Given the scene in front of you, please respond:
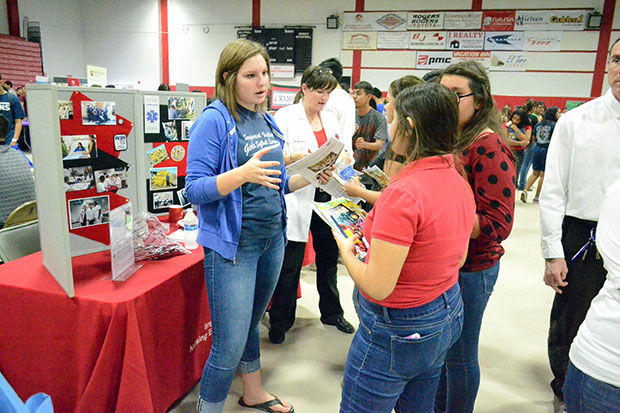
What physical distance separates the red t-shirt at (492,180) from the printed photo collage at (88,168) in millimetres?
1321

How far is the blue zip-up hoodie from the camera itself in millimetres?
1429

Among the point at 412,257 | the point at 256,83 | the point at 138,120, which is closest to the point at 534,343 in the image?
the point at 412,257

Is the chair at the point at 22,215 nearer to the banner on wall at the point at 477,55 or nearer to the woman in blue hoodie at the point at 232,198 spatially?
the woman in blue hoodie at the point at 232,198

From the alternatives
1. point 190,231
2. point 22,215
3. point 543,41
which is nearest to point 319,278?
point 190,231

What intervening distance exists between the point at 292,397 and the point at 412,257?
A: 4.56ft

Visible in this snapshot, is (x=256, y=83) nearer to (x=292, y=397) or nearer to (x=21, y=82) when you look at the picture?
(x=292, y=397)

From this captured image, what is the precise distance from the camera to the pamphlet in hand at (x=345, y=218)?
1.20 metres

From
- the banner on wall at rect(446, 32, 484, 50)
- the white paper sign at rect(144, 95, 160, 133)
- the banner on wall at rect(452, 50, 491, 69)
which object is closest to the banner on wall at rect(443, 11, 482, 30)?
the banner on wall at rect(446, 32, 484, 50)

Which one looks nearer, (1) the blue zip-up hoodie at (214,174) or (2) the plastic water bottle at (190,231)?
(1) the blue zip-up hoodie at (214,174)

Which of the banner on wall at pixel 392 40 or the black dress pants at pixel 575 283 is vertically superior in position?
the banner on wall at pixel 392 40

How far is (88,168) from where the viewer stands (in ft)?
5.28

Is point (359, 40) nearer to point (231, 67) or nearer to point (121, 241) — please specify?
point (231, 67)

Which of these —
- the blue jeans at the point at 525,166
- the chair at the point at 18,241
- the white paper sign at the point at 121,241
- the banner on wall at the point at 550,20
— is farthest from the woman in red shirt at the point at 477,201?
the banner on wall at the point at 550,20

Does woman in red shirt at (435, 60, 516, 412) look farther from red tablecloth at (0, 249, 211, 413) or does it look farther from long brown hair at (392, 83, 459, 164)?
red tablecloth at (0, 249, 211, 413)
